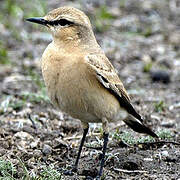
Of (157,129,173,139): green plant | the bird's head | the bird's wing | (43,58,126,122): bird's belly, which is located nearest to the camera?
(43,58,126,122): bird's belly

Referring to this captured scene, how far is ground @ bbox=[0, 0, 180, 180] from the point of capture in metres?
6.16

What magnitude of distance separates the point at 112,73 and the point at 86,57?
0.61 meters

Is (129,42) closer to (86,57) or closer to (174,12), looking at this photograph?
(174,12)

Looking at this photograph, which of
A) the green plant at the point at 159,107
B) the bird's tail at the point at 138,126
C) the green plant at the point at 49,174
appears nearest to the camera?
the green plant at the point at 49,174

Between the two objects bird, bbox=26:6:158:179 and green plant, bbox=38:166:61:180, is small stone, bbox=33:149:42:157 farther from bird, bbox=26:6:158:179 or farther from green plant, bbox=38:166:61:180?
green plant, bbox=38:166:61:180

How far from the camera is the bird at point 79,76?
5633mm

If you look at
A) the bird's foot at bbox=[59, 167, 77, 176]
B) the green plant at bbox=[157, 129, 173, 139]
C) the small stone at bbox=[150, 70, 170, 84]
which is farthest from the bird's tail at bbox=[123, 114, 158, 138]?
the small stone at bbox=[150, 70, 170, 84]

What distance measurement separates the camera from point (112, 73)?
628 cm

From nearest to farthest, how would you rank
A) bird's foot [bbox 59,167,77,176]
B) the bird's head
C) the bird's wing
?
the bird's wing, bird's foot [bbox 59,167,77,176], the bird's head

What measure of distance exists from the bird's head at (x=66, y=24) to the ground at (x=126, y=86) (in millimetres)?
627

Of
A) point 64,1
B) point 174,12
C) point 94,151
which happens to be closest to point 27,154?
point 94,151

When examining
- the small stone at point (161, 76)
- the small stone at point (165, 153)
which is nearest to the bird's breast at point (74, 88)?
the small stone at point (165, 153)

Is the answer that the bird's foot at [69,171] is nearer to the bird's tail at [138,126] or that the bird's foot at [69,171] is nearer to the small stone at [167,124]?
the bird's tail at [138,126]

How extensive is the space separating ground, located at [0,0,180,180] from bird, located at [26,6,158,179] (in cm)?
49
